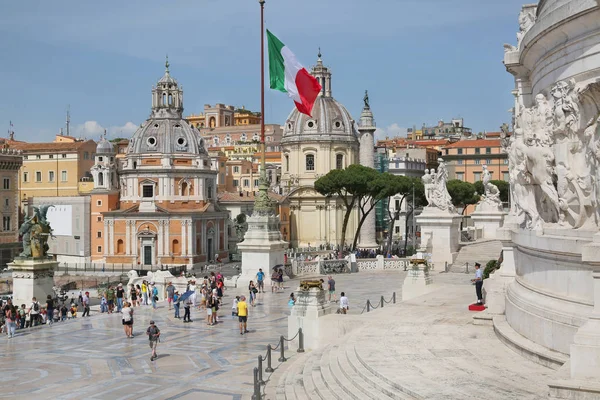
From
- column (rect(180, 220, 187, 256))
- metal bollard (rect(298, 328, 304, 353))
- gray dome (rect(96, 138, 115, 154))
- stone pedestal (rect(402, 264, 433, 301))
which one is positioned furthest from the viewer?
gray dome (rect(96, 138, 115, 154))

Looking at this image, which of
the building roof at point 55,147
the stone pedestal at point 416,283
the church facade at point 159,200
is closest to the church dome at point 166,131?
the church facade at point 159,200

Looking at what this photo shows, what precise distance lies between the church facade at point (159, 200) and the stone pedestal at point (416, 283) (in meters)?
42.7

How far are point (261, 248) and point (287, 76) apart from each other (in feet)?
22.3

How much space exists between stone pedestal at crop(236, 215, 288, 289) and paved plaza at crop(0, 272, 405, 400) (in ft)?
19.0

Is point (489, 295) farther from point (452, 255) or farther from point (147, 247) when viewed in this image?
point (147, 247)

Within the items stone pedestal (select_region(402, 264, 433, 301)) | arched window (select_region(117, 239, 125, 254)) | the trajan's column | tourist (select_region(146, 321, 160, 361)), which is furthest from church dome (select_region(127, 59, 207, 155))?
tourist (select_region(146, 321, 160, 361))

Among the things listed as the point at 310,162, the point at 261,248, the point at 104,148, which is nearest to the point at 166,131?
the point at 104,148

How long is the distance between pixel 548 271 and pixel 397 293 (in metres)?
14.0

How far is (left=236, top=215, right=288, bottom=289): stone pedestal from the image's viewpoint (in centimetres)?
2966

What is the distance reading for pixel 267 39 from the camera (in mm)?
28922

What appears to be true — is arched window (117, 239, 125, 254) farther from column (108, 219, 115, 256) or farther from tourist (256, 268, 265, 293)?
tourist (256, 268, 265, 293)

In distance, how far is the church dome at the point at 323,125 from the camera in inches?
2753

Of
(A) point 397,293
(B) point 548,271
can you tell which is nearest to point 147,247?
(A) point 397,293

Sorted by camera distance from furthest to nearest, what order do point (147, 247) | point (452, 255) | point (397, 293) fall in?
point (147, 247)
point (452, 255)
point (397, 293)
